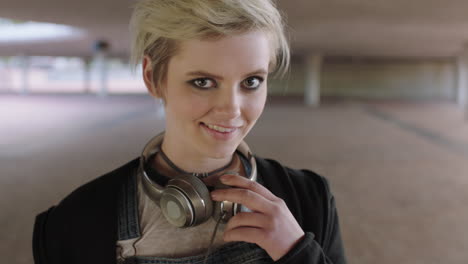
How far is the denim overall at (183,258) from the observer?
130cm

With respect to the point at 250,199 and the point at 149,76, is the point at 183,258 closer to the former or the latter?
the point at 250,199

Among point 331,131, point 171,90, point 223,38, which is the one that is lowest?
point 331,131

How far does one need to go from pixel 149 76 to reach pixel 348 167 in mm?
6413

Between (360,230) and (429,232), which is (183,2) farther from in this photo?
(429,232)

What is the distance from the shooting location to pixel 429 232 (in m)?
4.63

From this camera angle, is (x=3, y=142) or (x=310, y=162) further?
(x=3, y=142)

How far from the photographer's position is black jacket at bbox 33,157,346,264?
50.1 inches

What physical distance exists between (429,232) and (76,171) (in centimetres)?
529

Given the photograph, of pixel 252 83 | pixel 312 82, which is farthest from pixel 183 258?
pixel 312 82

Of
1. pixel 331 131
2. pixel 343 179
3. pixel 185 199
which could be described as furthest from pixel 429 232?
pixel 331 131

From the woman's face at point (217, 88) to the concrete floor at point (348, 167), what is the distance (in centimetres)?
316

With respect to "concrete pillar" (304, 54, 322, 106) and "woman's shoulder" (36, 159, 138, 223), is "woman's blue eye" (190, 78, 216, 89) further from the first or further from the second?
"concrete pillar" (304, 54, 322, 106)

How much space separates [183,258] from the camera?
1.31 metres

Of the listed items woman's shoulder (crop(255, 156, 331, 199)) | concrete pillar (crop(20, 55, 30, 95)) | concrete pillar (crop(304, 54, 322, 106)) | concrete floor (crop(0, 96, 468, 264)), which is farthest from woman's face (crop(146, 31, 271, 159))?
concrete pillar (crop(20, 55, 30, 95))
